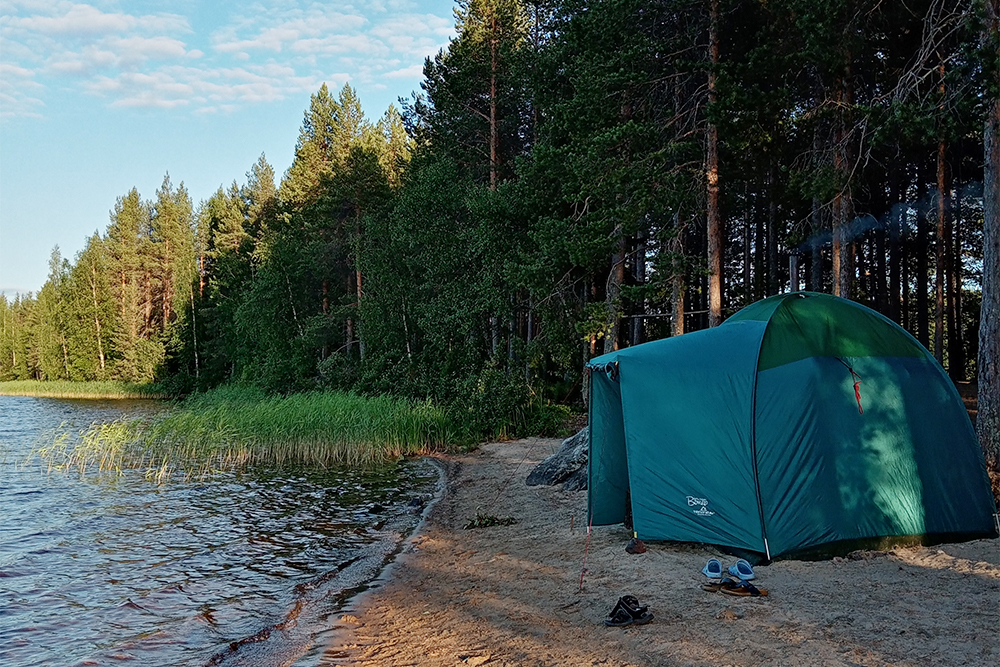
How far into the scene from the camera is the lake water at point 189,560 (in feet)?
19.7

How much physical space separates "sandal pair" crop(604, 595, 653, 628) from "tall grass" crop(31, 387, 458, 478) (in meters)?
11.5

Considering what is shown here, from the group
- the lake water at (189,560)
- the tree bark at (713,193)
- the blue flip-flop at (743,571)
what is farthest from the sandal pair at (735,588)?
the tree bark at (713,193)

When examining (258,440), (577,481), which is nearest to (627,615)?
(577,481)

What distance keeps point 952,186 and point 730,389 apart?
64.3ft

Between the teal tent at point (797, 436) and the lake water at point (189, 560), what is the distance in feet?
11.8

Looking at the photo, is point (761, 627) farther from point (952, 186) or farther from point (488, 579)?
point (952, 186)

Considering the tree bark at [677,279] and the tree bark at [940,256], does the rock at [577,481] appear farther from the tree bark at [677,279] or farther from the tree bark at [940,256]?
the tree bark at [940,256]

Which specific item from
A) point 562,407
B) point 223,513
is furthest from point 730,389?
point 562,407

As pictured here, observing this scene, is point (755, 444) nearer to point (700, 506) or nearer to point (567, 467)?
point (700, 506)

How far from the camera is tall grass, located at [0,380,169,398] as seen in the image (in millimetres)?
48219

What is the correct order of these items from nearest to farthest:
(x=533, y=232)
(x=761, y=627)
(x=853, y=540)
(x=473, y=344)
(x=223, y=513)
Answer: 1. (x=761, y=627)
2. (x=853, y=540)
3. (x=223, y=513)
4. (x=533, y=232)
5. (x=473, y=344)

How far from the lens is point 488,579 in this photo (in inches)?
271

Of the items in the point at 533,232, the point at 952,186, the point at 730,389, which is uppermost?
the point at 952,186

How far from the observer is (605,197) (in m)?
15.7
